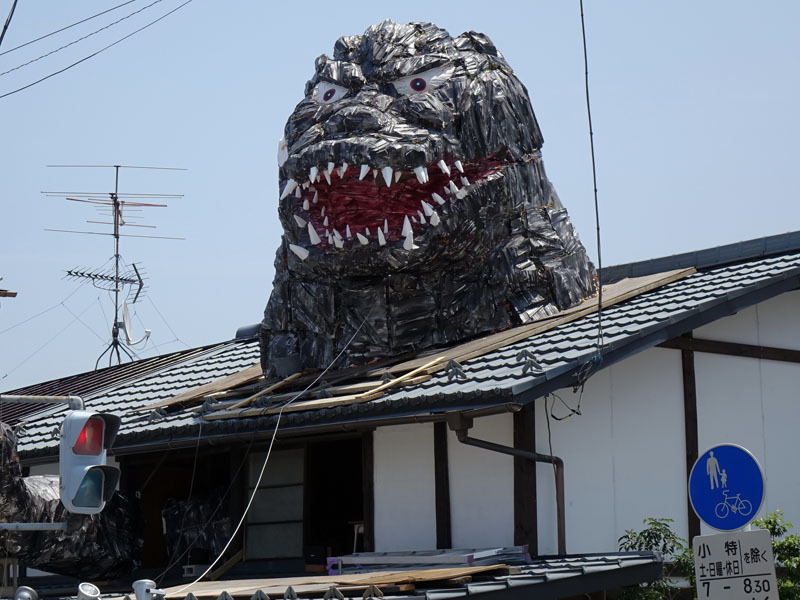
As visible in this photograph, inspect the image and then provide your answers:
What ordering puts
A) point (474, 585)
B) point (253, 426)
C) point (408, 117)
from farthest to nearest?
point (408, 117), point (253, 426), point (474, 585)

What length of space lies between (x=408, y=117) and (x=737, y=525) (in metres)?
6.40

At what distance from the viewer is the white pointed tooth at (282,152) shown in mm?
14250

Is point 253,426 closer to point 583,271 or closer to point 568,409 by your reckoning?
point 568,409

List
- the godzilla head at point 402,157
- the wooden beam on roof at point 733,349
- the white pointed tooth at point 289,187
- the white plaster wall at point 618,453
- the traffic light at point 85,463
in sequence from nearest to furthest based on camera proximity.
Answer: the traffic light at point 85,463, the white plaster wall at point 618,453, the wooden beam on roof at point 733,349, the godzilla head at point 402,157, the white pointed tooth at point 289,187

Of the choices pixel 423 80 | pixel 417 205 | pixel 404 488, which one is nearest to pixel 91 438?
pixel 404 488

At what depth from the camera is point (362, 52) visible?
1432 centimetres

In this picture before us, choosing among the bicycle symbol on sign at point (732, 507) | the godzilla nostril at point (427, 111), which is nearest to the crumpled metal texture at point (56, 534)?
the godzilla nostril at point (427, 111)

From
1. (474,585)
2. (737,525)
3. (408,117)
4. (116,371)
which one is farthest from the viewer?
(116,371)

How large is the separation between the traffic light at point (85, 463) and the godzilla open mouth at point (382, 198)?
18.8 ft

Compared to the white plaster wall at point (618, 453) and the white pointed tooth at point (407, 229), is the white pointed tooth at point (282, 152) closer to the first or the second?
the white pointed tooth at point (407, 229)

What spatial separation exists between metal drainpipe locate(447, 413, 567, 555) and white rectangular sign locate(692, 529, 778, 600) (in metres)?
2.80

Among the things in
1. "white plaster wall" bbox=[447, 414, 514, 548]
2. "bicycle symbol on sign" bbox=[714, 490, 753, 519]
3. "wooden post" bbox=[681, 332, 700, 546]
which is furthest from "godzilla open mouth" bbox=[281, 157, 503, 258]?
"bicycle symbol on sign" bbox=[714, 490, 753, 519]

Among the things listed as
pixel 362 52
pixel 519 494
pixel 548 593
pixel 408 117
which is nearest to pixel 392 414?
pixel 519 494

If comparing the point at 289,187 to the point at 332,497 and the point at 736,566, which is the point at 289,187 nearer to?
the point at 332,497
